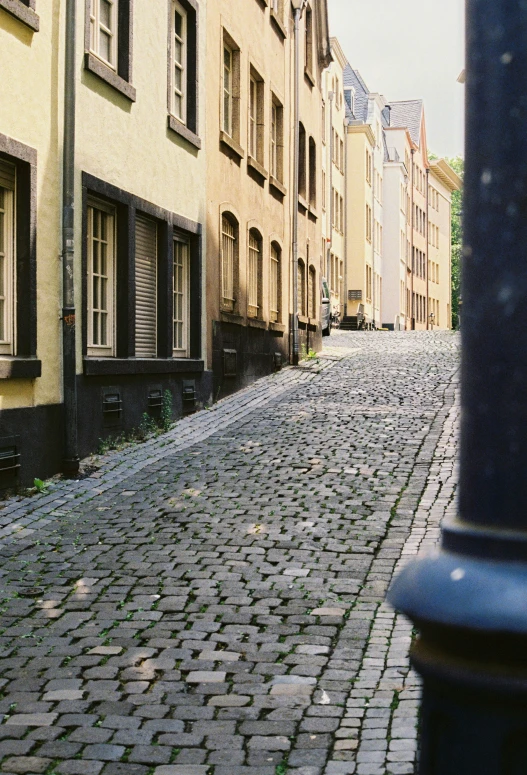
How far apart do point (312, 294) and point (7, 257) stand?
51.7 ft

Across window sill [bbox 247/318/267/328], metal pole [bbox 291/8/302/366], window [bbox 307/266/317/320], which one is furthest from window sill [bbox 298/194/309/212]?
window sill [bbox 247/318/267/328]

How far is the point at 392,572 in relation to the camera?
750 centimetres

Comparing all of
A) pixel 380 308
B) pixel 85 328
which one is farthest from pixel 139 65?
pixel 380 308

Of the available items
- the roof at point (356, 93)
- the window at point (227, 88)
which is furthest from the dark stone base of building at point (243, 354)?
the roof at point (356, 93)

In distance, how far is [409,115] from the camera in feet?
253

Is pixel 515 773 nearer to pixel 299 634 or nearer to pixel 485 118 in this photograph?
pixel 485 118

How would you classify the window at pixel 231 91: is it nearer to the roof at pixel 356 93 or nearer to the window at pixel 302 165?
the window at pixel 302 165

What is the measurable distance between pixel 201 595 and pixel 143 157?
8310 mm

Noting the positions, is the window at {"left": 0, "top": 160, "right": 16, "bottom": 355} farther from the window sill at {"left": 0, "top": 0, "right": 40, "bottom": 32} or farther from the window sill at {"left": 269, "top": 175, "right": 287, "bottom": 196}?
the window sill at {"left": 269, "top": 175, "right": 287, "bottom": 196}

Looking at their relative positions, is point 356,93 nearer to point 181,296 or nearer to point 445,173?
point 445,173

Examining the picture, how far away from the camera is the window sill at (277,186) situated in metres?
21.1

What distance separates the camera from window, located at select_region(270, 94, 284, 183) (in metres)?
21.9

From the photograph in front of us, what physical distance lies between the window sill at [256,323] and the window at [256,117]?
122 inches

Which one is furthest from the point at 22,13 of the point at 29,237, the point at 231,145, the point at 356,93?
the point at 356,93
